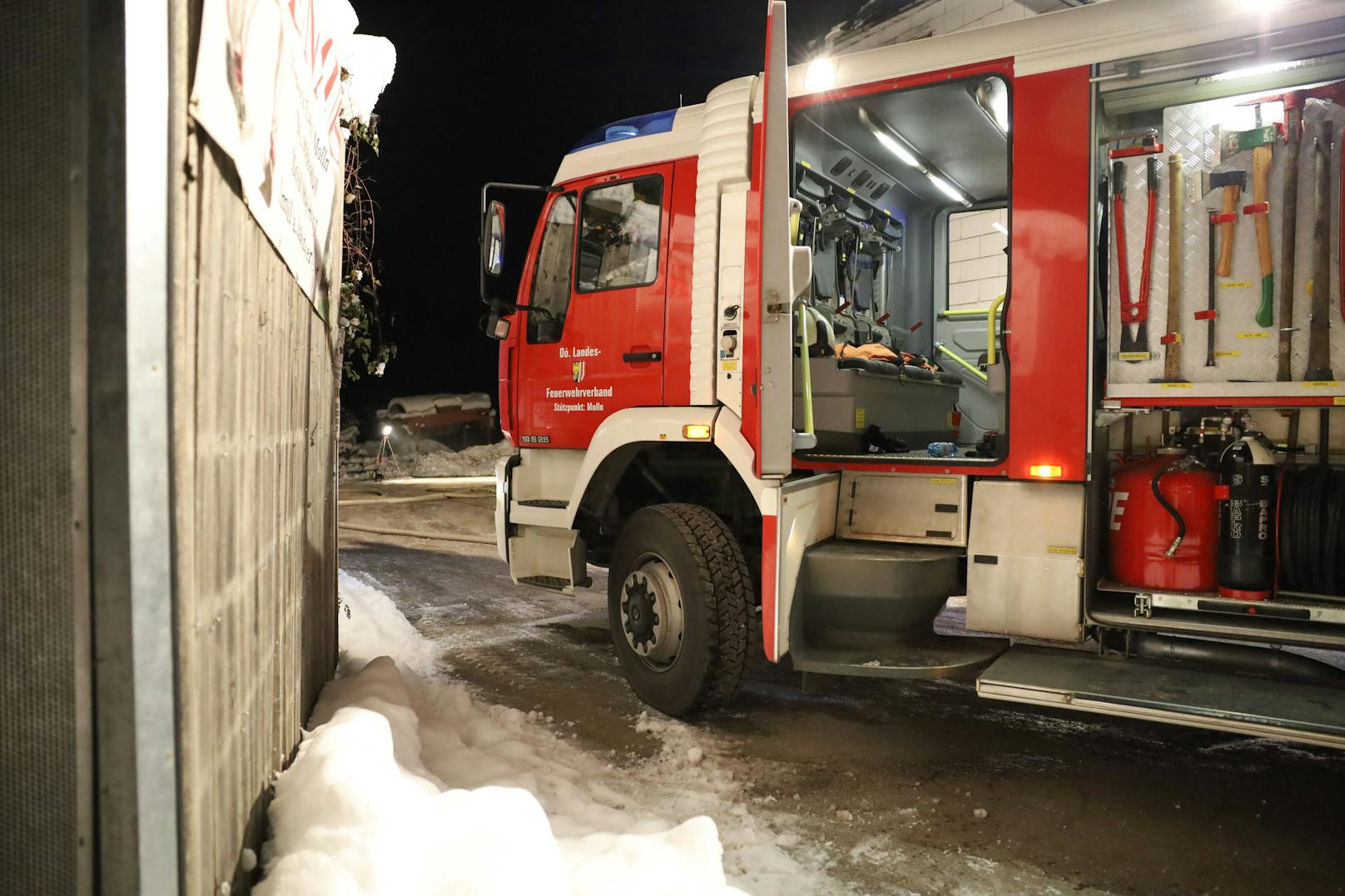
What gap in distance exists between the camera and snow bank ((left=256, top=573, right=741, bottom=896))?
6.66 ft

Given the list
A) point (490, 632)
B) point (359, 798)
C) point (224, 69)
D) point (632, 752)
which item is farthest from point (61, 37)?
point (490, 632)

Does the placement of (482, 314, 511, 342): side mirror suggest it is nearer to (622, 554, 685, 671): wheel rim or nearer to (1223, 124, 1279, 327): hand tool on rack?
(622, 554, 685, 671): wheel rim

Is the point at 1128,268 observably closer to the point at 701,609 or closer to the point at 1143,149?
the point at 1143,149

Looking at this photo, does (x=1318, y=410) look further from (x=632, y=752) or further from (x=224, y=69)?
(x=224, y=69)

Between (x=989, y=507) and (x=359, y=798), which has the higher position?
(x=989, y=507)

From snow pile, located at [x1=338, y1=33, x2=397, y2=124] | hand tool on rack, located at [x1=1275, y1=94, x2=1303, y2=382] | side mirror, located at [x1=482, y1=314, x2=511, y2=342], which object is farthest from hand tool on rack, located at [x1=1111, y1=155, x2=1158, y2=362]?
snow pile, located at [x1=338, y1=33, x2=397, y2=124]

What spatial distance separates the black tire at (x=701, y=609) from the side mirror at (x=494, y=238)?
5.76 feet

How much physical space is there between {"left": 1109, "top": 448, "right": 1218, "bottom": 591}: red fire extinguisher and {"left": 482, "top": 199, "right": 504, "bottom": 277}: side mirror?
3.49 meters

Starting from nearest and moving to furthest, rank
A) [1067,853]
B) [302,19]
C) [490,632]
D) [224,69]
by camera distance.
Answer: [224,69]
[302,19]
[1067,853]
[490,632]

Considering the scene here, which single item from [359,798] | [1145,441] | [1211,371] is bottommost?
[359,798]

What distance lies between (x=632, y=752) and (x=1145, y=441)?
284 cm

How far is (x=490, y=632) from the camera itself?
20.6 feet

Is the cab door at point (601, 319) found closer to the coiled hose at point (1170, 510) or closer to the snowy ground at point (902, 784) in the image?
the snowy ground at point (902, 784)

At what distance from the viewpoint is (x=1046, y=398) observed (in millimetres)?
3955
